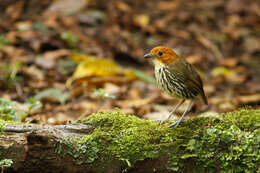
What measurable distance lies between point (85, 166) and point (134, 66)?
4.76 metres

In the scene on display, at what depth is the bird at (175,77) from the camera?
11.8 feet

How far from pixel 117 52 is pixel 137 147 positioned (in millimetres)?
4718

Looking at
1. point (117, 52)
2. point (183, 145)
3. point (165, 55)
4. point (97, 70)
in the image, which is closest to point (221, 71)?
point (117, 52)

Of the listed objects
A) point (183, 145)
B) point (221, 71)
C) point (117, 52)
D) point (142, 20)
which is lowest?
point (183, 145)

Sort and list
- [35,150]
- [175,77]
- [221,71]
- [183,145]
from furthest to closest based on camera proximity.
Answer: [221,71] → [175,77] → [183,145] → [35,150]

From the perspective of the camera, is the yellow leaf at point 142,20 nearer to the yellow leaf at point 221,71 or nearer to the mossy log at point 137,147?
the yellow leaf at point 221,71

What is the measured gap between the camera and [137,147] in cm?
288

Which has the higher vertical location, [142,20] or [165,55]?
[142,20]

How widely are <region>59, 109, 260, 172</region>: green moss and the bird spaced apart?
0.59 metres

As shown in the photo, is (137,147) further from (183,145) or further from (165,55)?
(165,55)

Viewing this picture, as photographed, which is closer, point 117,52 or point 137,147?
point 137,147

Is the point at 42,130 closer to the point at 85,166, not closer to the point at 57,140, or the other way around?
the point at 57,140

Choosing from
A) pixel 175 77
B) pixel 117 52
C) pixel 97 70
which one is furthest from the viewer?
pixel 117 52

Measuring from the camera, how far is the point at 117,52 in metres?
7.43
